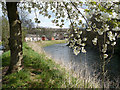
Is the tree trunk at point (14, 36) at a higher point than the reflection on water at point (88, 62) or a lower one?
higher

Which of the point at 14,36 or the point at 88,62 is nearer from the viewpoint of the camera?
the point at 14,36

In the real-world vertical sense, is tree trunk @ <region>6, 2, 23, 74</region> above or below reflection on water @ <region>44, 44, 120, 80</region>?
above

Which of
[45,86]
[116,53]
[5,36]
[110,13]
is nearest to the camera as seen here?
[110,13]

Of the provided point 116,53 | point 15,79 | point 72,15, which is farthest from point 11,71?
point 116,53

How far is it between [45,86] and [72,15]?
2004 millimetres

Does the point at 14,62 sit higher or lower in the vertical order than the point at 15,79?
higher

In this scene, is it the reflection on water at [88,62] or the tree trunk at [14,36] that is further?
the reflection on water at [88,62]

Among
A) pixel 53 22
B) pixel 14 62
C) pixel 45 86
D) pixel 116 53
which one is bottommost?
pixel 116 53

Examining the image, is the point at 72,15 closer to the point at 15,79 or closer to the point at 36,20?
the point at 36,20

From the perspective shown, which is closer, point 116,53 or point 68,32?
point 68,32

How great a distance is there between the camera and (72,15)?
309 centimetres

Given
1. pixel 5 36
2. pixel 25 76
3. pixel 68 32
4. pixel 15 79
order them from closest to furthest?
pixel 68 32, pixel 15 79, pixel 25 76, pixel 5 36

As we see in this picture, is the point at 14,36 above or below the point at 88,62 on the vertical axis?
above

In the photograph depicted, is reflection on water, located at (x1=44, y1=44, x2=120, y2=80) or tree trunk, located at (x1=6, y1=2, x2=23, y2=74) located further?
reflection on water, located at (x1=44, y1=44, x2=120, y2=80)
